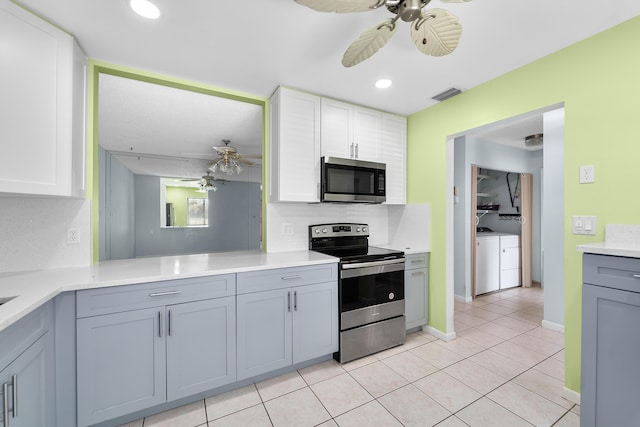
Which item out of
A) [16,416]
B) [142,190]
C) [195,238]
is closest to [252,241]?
[195,238]

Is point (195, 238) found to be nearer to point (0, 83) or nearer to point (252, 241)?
point (252, 241)

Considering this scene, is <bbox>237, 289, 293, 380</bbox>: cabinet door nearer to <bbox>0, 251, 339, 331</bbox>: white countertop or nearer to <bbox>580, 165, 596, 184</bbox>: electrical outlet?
<bbox>0, 251, 339, 331</bbox>: white countertop

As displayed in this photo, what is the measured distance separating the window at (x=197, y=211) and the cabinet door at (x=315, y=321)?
1817 millimetres

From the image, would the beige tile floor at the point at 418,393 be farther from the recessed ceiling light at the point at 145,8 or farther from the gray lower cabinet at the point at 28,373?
the recessed ceiling light at the point at 145,8

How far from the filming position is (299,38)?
1700mm

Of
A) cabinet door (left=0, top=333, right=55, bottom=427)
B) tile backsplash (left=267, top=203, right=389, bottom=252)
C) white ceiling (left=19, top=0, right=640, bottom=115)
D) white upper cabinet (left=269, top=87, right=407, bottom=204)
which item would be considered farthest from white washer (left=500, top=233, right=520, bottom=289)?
cabinet door (left=0, top=333, right=55, bottom=427)

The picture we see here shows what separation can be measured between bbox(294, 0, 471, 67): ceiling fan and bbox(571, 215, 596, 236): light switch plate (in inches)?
55.7

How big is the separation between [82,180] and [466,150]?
4367mm

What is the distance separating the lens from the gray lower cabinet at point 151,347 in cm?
145

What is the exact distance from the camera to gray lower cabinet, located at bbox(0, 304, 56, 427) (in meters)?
1.02

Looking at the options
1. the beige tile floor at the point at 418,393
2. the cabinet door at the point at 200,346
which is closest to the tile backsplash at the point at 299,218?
the cabinet door at the point at 200,346

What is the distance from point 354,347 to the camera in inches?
89.0

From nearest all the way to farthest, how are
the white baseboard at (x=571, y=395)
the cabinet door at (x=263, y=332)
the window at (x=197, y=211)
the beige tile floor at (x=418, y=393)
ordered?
the beige tile floor at (x=418, y=393) → the white baseboard at (x=571, y=395) → the cabinet door at (x=263, y=332) → the window at (x=197, y=211)

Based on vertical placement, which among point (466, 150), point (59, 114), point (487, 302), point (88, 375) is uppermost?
point (466, 150)
